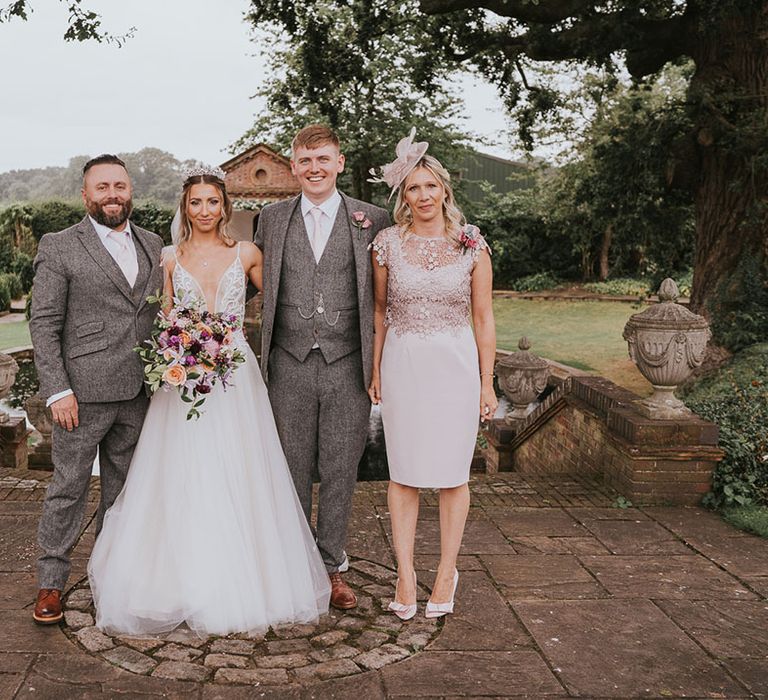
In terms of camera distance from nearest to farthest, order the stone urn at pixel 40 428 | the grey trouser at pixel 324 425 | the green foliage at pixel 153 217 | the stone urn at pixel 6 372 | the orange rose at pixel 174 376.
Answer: the orange rose at pixel 174 376 < the grey trouser at pixel 324 425 < the stone urn at pixel 6 372 < the stone urn at pixel 40 428 < the green foliage at pixel 153 217

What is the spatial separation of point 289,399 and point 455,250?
100 centimetres

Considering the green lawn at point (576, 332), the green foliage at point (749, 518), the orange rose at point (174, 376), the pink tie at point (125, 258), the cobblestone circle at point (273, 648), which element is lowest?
the green lawn at point (576, 332)

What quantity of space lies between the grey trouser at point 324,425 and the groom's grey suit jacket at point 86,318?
0.64 m

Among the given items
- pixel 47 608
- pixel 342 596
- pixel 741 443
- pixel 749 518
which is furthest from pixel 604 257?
pixel 47 608

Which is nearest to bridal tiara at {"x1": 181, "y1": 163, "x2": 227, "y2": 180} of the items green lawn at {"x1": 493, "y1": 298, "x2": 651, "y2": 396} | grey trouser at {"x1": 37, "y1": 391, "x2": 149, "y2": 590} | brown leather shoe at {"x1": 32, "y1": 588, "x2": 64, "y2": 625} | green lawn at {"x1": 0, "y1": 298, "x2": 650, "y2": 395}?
grey trouser at {"x1": 37, "y1": 391, "x2": 149, "y2": 590}

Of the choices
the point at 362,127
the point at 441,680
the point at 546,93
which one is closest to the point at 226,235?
the point at 441,680

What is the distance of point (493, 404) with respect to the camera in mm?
3451

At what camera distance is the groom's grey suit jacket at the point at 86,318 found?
10.4 feet

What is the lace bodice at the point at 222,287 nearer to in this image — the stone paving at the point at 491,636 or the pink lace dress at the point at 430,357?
the pink lace dress at the point at 430,357

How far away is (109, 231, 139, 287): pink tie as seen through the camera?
3316 millimetres

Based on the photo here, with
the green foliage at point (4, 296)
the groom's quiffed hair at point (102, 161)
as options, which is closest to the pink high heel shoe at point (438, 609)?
the groom's quiffed hair at point (102, 161)

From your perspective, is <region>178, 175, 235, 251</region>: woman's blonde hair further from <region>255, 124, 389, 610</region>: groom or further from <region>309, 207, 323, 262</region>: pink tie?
<region>309, 207, 323, 262</region>: pink tie

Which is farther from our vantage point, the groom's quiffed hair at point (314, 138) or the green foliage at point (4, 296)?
the green foliage at point (4, 296)

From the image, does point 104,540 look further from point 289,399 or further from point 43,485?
point 43,485
